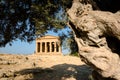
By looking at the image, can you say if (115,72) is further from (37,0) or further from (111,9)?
(37,0)

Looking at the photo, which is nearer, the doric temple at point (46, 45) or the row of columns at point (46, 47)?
the doric temple at point (46, 45)

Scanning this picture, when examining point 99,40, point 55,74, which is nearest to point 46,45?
point 55,74

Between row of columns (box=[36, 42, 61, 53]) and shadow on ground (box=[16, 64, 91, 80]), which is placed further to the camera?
row of columns (box=[36, 42, 61, 53])

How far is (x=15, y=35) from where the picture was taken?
694 inches

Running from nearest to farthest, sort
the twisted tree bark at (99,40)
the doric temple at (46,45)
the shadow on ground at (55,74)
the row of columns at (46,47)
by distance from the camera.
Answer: the twisted tree bark at (99,40), the shadow on ground at (55,74), the doric temple at (46,45), the row of columns at (46,47)

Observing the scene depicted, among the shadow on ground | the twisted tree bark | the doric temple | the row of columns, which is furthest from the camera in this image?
the row of columns

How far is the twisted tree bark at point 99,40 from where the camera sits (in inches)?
395

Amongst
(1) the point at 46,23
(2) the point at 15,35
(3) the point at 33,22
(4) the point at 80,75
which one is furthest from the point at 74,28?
(4) the point at 80,75

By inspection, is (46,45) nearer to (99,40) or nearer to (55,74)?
(55,74)

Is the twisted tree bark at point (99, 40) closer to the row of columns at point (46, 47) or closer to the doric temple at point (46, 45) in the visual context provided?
the doric temple at point (46, 45)

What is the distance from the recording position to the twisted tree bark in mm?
10039

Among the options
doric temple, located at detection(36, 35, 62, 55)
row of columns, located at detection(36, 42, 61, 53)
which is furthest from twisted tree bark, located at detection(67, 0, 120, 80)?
row of columns, located at detection(36, 42, 61, 53)

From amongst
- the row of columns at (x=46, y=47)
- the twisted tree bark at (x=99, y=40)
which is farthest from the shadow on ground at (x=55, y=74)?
the row of columns at (x=46, y=47)

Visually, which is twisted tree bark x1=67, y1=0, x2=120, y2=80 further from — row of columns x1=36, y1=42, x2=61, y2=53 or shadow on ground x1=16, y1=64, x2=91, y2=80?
row of columns x1=36, y1=42, x2=61, y2=53
